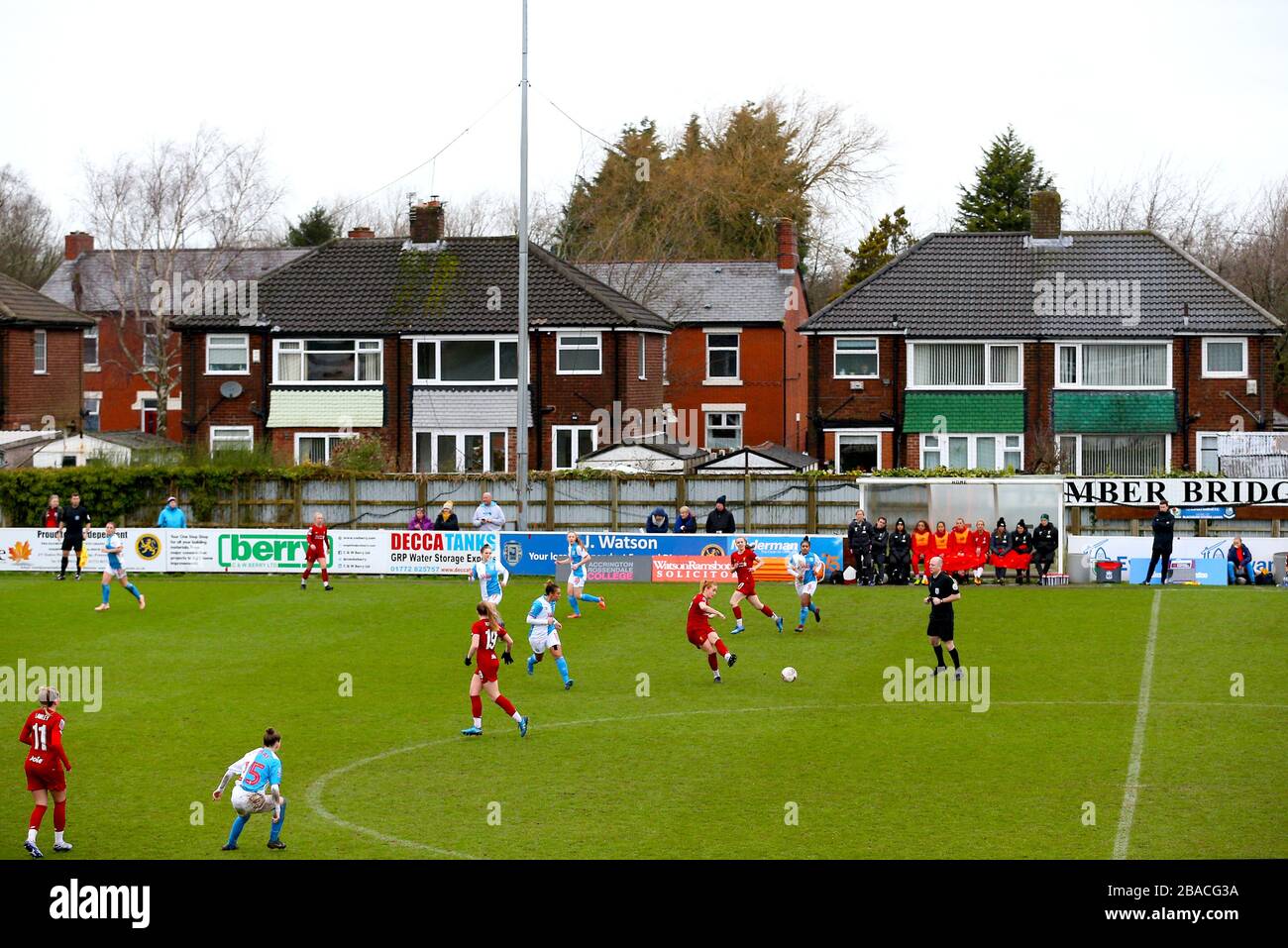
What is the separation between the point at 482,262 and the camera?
5866cm

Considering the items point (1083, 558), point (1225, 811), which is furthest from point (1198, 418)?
point (1225, 811)

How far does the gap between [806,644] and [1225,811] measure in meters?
13.5

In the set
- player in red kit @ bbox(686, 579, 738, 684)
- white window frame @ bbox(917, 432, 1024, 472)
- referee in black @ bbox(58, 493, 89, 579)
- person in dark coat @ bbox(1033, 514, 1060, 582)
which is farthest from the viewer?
white window frame @ bbox(917, 432, 1024, 472)

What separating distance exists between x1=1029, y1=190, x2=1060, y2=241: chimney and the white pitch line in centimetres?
2665

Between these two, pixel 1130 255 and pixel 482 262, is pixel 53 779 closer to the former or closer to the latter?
pixel 482 262

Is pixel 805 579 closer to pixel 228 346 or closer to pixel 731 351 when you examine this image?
pixel 228 346

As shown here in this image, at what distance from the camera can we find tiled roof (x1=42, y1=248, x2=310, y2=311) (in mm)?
75750

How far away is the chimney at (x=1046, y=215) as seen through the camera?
58.1 m

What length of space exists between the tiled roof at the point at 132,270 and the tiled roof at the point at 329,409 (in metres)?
18.2

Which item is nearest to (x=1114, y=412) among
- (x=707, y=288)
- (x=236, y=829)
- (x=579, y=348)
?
(x=579, y=348)

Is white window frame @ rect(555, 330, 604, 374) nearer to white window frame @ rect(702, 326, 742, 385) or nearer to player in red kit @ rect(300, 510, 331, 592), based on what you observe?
white window frame @ rect(702, 326, 742, 385)

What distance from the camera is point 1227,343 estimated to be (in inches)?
2133

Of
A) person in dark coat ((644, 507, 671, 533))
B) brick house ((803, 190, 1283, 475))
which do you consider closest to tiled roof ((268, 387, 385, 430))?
brick house ((803, 190, 1283, 475))
